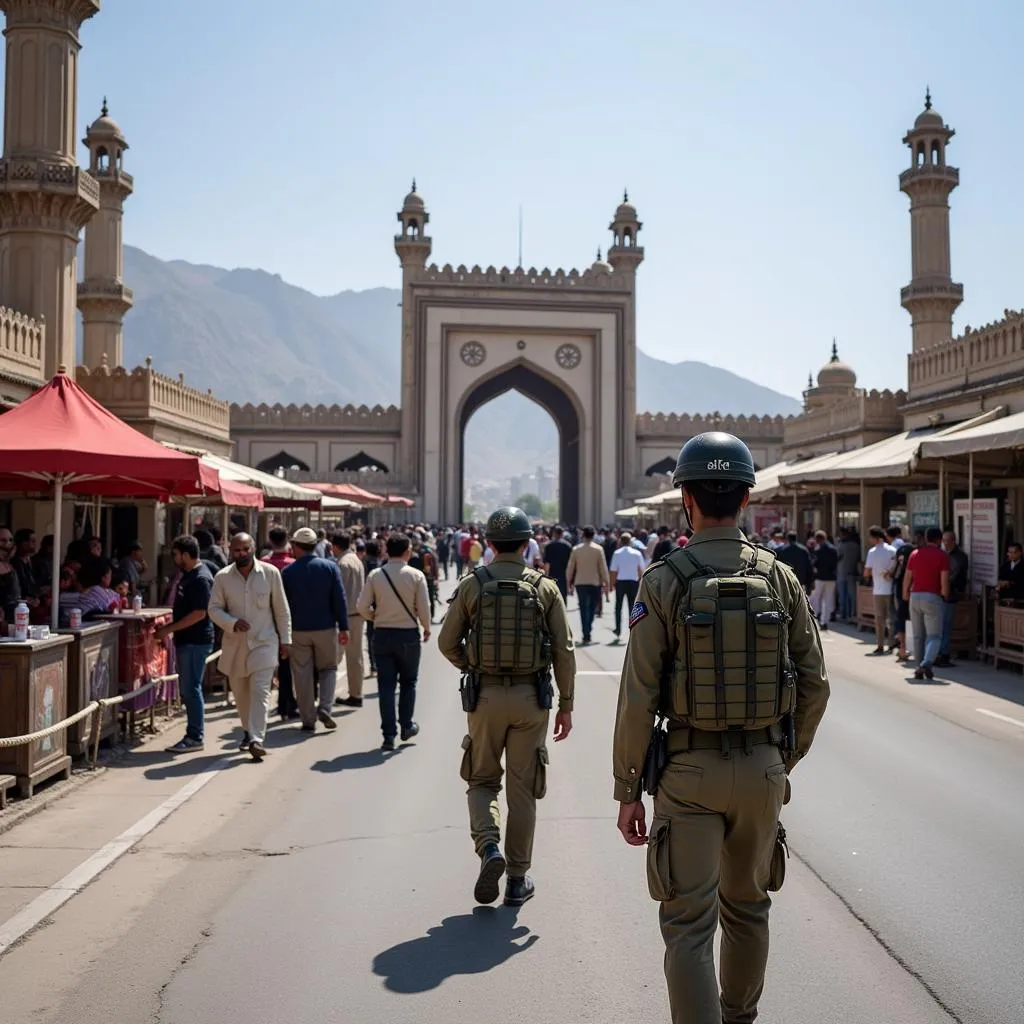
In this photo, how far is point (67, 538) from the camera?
725 inches

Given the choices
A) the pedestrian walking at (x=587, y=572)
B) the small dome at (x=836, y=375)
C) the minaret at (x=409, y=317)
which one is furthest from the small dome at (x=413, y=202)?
the pedestrian walking at (x=587, y=572)

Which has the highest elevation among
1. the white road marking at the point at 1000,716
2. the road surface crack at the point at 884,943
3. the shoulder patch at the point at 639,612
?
the shoulder patch at the point at 639,612

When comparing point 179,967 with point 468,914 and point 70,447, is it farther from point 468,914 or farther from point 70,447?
point 70,447

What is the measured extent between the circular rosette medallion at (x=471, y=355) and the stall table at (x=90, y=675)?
40671mm

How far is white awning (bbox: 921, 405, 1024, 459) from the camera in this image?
40.0 feet

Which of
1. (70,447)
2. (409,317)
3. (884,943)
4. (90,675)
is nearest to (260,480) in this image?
(70,447)

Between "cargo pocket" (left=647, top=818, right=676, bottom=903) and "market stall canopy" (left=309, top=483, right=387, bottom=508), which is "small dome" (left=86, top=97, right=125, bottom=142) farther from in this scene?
"cargo pocket" (left=647, top=818, right=676, bottom=903)

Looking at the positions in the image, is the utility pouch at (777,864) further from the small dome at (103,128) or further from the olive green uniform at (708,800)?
the small dome at (103,128)

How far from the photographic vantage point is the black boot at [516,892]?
4.78m

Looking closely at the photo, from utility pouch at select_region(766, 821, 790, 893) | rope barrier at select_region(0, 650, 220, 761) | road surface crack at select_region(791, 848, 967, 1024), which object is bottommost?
road surface crack at select_region(791, 848, 967, 1024)

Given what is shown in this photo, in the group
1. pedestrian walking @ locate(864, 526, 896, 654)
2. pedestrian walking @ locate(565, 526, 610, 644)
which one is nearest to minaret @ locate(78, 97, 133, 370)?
pedestrian walking @ locate(565, 526, 610, 644)

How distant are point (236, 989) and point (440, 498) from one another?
43519mm

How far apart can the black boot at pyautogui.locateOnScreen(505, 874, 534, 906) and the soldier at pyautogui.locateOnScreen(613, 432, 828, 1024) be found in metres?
1.65

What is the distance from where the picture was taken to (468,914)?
4664mm
